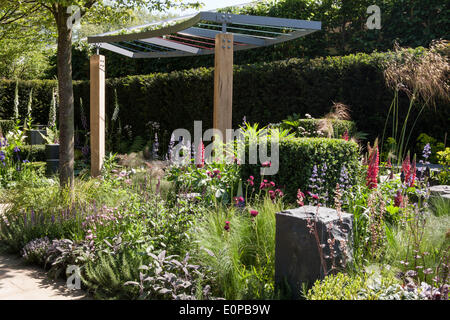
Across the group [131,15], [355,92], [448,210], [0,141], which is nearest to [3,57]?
[0,141]

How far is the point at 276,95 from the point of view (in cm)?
812

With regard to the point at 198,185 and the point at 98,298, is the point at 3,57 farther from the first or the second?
the point at 98,298

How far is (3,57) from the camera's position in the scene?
1450 cm

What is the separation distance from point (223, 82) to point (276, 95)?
8.43 ft

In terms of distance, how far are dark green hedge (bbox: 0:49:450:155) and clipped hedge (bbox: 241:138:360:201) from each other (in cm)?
301

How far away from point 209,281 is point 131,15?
4380 mm

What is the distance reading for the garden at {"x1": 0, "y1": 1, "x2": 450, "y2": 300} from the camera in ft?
9.56

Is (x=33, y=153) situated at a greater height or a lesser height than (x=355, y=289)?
greater

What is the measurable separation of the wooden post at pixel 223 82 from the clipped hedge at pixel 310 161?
4.56 feet

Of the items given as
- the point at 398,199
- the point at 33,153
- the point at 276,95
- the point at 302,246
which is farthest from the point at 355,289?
the point at 33,153

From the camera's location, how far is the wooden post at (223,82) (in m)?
5.72

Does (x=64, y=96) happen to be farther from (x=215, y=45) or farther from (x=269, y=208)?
(x=269, y=208)

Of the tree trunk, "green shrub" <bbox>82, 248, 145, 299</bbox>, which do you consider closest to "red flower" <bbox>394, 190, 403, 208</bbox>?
"green shrub" <bbox>82, 248, 145, 299</bbox>

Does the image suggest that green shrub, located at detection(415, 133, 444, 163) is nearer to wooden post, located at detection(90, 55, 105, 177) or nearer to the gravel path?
wooden post, located at detection(90, 55, 105, 177)
